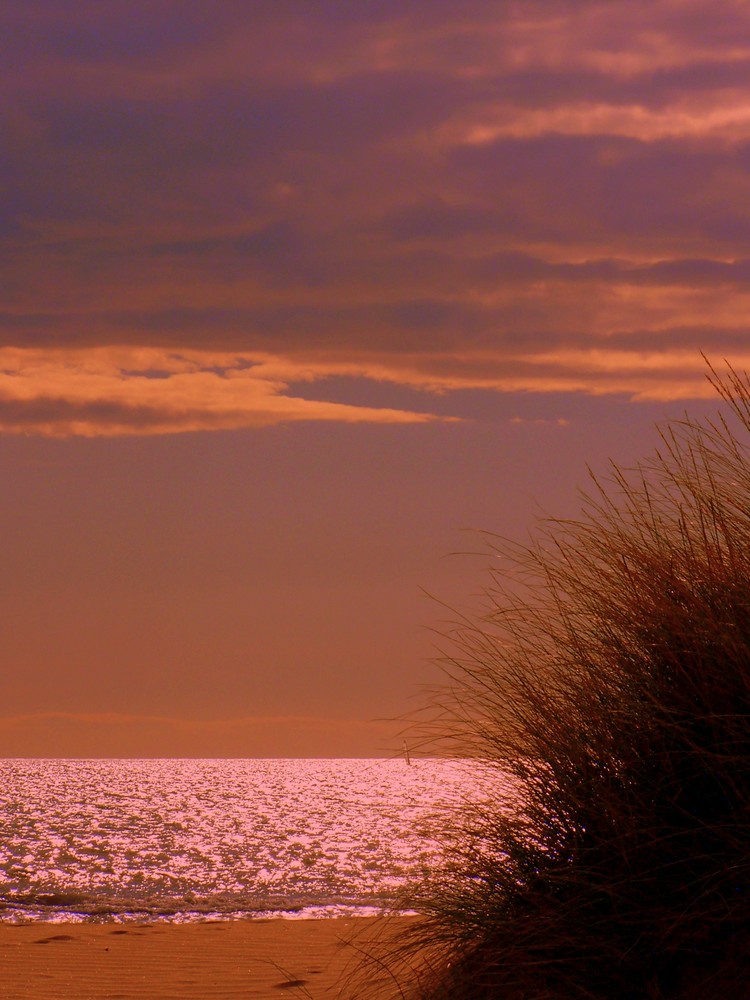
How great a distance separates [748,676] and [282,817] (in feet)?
100.0

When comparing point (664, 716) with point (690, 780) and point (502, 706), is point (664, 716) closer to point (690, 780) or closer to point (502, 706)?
point (690, 780)

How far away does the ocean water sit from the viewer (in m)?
12.8

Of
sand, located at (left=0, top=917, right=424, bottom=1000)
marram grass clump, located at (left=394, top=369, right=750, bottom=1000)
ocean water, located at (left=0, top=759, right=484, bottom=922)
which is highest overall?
marram grass clump, located at (left=394, top=369, right=750, bottom=1000)

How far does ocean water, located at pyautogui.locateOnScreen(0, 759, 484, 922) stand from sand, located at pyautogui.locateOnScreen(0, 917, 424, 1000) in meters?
0.77

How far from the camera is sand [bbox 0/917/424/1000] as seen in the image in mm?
7141

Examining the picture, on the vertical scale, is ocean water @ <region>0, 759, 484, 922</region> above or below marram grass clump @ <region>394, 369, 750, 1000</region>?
below

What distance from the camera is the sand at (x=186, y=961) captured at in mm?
7141

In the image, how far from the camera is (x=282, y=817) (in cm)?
3275

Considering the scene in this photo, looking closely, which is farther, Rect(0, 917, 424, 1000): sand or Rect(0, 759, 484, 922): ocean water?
Rect(0, 759, 484, 922): ocean water

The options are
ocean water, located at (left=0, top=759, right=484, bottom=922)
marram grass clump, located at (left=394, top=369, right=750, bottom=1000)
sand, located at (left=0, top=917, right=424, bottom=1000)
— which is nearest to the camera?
marram grass clump, located at (left=394, top=369, right=750, bottom=1000)

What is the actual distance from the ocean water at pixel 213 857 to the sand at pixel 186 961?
0.77m

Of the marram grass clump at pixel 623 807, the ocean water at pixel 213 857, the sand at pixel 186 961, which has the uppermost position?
the marram grass clump at pixel 623 807

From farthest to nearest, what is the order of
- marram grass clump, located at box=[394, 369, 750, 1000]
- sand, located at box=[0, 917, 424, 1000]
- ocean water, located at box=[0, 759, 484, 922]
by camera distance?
1. ocean water, located at box=[0, 759, 484, 922]
2. sand, located at box=[0, 917, 424, 1000]
3. marram grass clump, located at box=[394, 369, 750, 1000]

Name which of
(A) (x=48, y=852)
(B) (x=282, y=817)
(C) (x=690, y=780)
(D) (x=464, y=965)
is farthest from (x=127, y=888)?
(B) (x=282, y=817)
